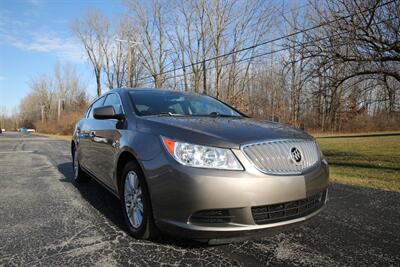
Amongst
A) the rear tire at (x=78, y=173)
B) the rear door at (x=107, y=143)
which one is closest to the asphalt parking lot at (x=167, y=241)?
the rear door at (x=107, y=143)

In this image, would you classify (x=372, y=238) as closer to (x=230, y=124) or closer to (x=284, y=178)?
(x=284, y=178)

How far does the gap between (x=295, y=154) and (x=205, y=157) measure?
78cm

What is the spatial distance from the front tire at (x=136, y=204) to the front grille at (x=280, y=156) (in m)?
1.00

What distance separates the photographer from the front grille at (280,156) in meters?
2.65

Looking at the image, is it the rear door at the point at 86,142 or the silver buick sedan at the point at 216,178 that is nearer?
the silver buick sedan at the point at 216,178

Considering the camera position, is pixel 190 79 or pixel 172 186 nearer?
pixel 172 186

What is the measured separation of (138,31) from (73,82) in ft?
141

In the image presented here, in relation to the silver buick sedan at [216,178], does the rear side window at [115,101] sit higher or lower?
higher

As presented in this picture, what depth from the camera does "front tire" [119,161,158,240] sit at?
3.01 meters

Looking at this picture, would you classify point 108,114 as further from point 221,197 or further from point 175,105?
point 221,197

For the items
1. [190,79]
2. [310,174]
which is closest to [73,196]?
[310,174]

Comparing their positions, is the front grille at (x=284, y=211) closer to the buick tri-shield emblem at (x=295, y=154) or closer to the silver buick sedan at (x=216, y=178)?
the silver buick sedan at (x=216, y=178)

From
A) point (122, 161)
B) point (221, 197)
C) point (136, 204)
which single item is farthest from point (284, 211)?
point (122, 161)

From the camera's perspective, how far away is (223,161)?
2615 millimetres
